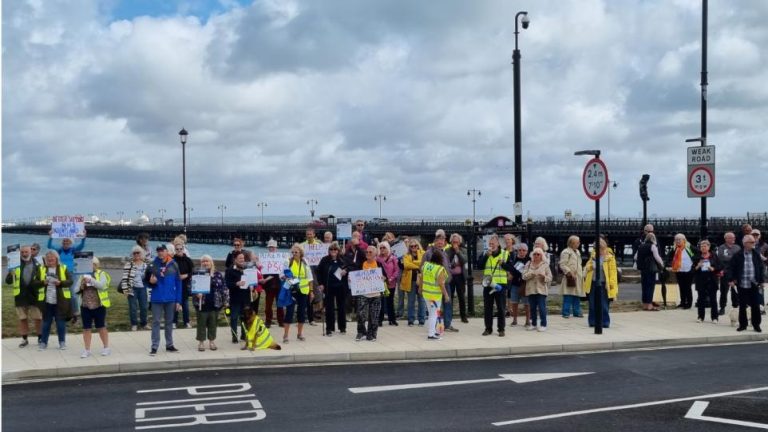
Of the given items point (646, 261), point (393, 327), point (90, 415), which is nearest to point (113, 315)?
point (393, 327)

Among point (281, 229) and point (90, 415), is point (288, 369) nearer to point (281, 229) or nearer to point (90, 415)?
point (90, 415)

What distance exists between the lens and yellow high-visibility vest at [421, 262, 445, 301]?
14.2m

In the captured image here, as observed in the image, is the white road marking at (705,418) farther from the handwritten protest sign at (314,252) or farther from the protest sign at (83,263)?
the protest sign at (83,263)

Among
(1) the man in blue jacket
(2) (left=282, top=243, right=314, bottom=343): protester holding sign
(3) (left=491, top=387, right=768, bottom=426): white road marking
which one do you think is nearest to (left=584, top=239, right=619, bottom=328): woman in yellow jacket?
(3) (left=491, top=387, right=768, bottom=426): white road marking

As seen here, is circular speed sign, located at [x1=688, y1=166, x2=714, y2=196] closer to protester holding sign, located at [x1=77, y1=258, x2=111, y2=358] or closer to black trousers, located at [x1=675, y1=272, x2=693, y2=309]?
black trousers, located at [x1=675, y1=272, x2=693, y2=309]

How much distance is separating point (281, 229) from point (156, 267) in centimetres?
11136

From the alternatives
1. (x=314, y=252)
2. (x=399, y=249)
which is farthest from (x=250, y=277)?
(x=399, y=249)

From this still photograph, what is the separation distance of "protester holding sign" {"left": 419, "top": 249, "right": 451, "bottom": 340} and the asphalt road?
69.7 inches

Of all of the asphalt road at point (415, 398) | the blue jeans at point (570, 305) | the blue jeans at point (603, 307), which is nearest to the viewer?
the asphalt road at point (415, 398)

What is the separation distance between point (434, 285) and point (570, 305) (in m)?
5.06

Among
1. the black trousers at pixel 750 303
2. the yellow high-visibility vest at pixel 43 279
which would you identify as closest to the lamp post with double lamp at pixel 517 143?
the black trousers at pixel 750 303

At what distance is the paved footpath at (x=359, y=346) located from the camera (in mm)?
12164

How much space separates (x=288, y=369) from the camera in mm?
→ 12156

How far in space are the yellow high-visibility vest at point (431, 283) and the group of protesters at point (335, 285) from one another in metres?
0.02
